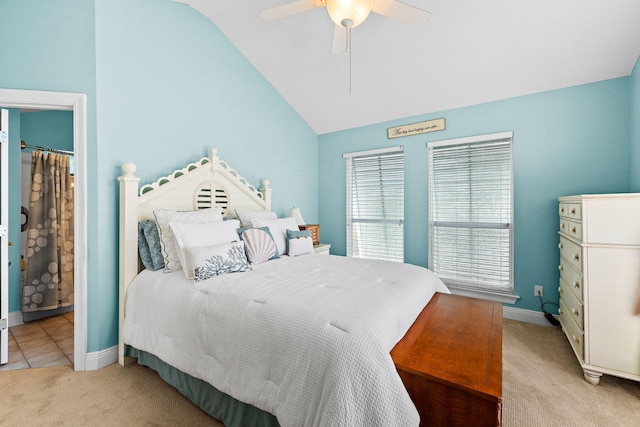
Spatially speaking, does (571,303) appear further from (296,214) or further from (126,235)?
(126,235)

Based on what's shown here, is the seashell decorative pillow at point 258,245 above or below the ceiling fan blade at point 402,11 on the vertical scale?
below

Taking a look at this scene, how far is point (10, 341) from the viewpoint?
99.3 inches

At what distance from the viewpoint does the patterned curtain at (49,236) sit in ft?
9.68

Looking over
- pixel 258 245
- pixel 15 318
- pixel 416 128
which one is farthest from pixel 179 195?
pixel 416 128

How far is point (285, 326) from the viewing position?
4.26ft

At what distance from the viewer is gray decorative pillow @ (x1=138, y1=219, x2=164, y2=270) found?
84.8 inches

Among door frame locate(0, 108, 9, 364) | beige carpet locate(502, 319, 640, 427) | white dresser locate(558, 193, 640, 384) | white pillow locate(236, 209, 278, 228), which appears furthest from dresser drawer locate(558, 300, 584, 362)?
door frame locate(0, 108, 9, 364)

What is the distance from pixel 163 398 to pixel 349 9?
99.8 inches

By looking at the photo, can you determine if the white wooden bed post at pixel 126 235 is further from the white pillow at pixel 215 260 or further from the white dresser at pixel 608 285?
the white dresser at pixel 608 285

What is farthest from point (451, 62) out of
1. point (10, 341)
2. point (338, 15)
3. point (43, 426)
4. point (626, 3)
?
point (10, 341)

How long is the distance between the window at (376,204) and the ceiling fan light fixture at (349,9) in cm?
213

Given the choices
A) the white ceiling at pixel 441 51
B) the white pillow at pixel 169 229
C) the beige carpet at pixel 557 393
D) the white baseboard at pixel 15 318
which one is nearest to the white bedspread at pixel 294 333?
the white pillow at pixel 169 229

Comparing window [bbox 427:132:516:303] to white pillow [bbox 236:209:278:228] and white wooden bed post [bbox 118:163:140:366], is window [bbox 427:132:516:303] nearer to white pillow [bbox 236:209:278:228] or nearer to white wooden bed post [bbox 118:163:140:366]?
white pillow [bbox 236:209:278:228]

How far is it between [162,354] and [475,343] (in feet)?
5.88
